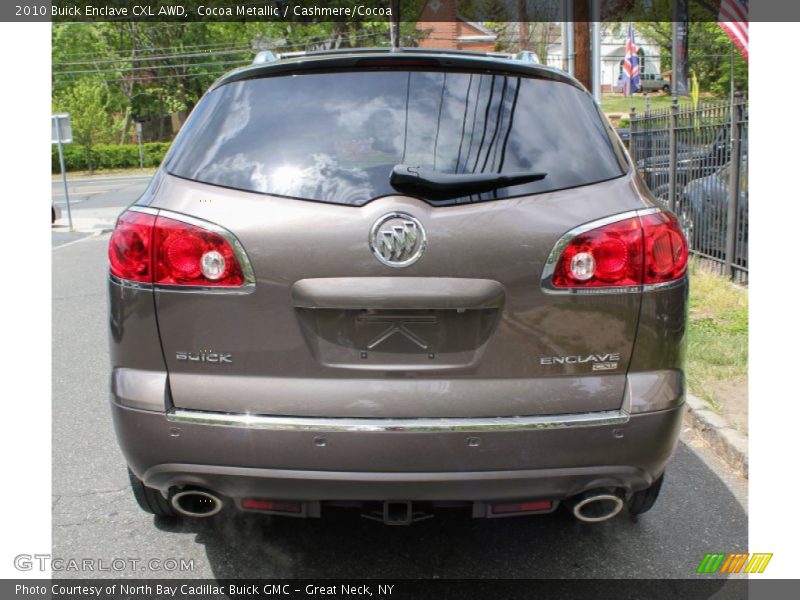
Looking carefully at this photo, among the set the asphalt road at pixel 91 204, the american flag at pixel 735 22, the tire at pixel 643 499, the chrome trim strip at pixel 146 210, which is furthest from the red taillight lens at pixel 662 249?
the american flag at pixel 735 22

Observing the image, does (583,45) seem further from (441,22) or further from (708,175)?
(441,22)

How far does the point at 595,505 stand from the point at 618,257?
89 cm

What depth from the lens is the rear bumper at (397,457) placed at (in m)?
2.43

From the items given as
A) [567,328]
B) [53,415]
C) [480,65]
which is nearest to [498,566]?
[567,328]

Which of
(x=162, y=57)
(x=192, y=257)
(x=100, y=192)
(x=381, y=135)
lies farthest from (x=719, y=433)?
(x=162, y=57)

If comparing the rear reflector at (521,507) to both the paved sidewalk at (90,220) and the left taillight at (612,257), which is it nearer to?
the left taillight at (612,257)

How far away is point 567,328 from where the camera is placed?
8.19 feet

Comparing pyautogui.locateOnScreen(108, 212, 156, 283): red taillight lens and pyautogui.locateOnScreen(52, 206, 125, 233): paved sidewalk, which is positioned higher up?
pyautogui.locateOnScreen(108, 212, 156, 283): red taillight lens

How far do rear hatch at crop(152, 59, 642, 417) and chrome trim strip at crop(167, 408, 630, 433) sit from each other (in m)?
0.03

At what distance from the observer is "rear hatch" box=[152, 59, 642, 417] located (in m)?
2.43

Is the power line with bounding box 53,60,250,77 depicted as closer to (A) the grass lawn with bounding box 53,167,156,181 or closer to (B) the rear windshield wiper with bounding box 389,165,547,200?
(A) the grass lawn with bounding box 53,167,156,181

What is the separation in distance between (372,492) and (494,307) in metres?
0.70

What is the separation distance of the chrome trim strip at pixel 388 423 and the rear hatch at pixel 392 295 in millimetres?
26

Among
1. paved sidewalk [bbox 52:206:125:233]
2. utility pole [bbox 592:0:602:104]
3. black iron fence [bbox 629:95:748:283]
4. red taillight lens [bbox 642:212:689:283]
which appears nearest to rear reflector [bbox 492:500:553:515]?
red taillight lens [bbox 642:212:689:283]
